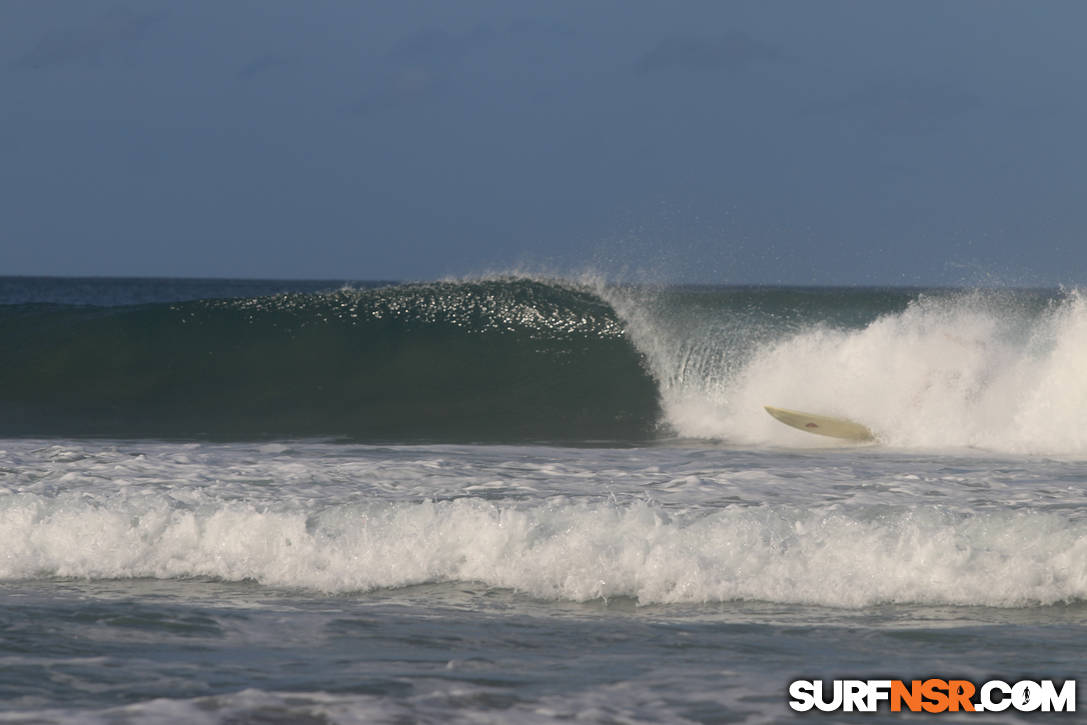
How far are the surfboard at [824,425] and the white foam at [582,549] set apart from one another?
4106 millimetres

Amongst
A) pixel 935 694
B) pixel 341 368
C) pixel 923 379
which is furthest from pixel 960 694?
pixel 341 368

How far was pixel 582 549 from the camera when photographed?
239 inches

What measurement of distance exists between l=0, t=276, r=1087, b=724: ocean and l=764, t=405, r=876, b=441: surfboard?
19 cm

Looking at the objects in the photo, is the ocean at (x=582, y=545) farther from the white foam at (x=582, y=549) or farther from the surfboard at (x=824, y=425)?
the surfboard at (x=824, y=425)

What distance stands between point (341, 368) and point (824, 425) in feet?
24.4

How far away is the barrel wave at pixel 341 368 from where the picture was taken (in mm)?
13031

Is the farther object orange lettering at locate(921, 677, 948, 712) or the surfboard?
the surfboard

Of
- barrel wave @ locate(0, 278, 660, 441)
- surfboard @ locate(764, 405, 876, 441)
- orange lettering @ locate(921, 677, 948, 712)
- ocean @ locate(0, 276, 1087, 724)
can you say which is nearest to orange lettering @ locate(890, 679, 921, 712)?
orange lettering @ locate(921, 677, 948, 712)

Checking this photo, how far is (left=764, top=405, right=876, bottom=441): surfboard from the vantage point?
430 inches

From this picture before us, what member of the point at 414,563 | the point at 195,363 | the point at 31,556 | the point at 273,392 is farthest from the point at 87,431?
the point at 414,563

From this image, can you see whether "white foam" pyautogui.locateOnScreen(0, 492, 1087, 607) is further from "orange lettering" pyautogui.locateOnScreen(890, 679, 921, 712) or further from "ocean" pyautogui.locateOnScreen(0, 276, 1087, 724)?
"orange lettering" pyautogui.locateOnScreen(890, 679, 921, 712)

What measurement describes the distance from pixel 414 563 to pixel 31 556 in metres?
2.13

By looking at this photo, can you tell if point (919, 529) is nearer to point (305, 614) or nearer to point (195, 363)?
point (305, 614)

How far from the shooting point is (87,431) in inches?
491
